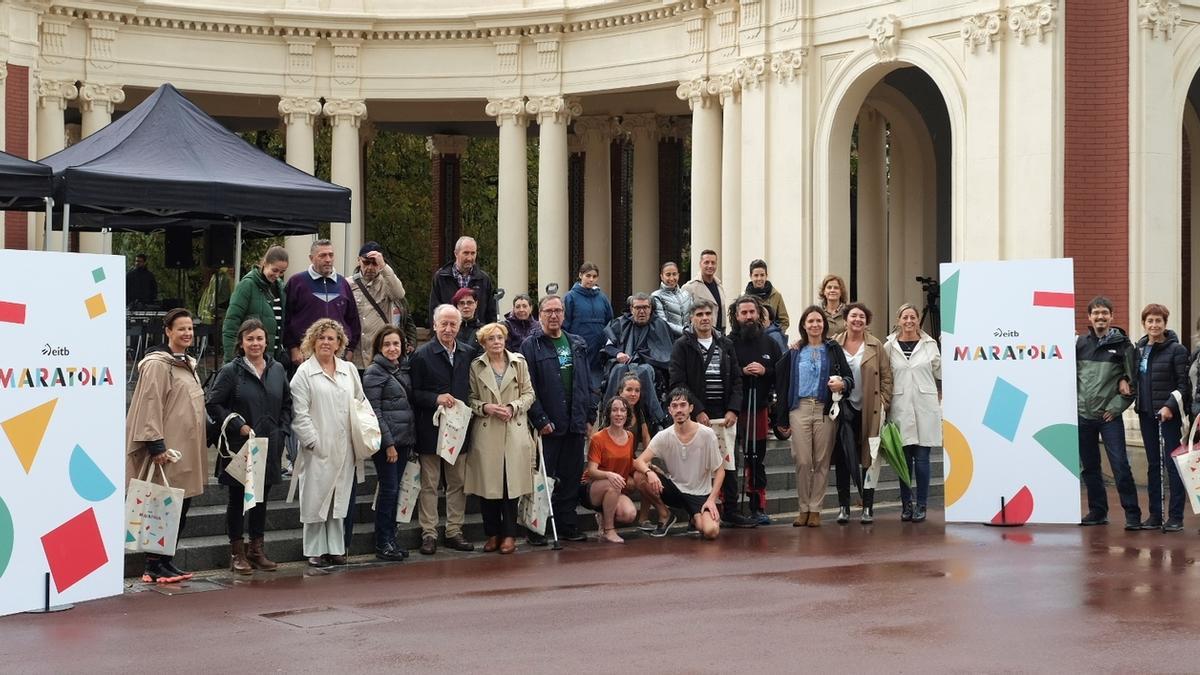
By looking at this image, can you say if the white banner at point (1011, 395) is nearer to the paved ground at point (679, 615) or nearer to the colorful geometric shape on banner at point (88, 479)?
the paved ground at point (679, 615)

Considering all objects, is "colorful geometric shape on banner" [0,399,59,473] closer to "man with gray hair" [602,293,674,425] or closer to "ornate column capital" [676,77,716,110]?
"man with gray hair" [602,293,674,425]

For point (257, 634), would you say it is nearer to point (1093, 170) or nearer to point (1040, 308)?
point (1040, 308)

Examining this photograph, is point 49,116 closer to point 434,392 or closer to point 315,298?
point 315,298

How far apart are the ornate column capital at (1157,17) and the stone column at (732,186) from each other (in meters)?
5.96

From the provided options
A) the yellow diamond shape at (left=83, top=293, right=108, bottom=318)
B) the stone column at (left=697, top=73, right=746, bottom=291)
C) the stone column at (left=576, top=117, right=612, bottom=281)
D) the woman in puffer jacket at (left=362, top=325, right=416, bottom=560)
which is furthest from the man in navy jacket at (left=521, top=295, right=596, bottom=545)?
the stone column at (left=576, top=117, right=612, bottom=281)

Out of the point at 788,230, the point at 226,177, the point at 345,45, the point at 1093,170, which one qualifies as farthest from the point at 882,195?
the point at 226,177

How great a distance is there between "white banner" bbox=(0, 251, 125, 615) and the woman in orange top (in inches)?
154

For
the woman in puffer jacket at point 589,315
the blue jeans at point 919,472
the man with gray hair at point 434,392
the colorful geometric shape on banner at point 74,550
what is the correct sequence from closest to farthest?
the colorful geometric shape on banner at point 74,550 < the man with gray hair at point 434,392 < the blue jeans at point 919,472 < the woman in puffer jacket at point 589,315

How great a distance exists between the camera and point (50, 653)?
26.5 feet

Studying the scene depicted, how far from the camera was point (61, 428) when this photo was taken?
9.60 m

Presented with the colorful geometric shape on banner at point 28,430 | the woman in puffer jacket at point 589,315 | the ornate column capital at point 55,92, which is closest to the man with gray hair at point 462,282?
the woman in puffer jacket at point 589,315

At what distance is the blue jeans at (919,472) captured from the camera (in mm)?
13633

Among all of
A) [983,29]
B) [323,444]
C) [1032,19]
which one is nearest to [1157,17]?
[1032,19]

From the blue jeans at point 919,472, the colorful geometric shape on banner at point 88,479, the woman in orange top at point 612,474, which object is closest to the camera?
the colorful geometric shape on banner at point 88,479
